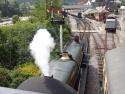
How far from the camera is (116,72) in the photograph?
1359cm

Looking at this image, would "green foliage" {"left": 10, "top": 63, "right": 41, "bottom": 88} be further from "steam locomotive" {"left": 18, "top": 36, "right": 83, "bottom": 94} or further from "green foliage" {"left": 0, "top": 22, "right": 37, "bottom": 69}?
"steam locomotive" {"left": 18, "top": 36, "right": 83, "bottom": 94}

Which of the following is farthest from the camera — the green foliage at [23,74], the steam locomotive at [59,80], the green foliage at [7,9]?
the green foliage at [7,9]

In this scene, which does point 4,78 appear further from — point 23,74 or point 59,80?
point 59,80

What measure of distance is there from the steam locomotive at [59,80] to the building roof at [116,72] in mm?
1668

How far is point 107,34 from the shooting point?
149 feet

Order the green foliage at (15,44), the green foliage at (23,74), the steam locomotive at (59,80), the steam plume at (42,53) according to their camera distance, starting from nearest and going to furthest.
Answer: the steam locomotive at (59,80) < the steam plume at (42,53) < the green foliage at (23,74) < the green foliage at (15,44)

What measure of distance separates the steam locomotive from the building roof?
1668mm

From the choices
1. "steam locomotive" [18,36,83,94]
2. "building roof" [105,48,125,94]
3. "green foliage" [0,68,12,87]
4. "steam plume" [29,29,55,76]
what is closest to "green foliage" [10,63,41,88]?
"green foliage" [0,68,12,87]

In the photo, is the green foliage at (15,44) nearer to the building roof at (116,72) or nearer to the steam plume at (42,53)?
the building roof at (116,72)

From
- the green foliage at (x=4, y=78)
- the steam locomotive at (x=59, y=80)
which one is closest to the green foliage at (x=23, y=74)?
the green foliage at (x=4, y=78)

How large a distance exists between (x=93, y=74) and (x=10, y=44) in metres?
7.54

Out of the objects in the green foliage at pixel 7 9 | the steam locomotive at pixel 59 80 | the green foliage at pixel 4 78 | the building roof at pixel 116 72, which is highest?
the steam locomotive at pixel 59 80

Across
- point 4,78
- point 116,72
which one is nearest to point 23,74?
point 4,78

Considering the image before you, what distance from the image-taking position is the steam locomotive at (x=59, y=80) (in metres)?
9.18
